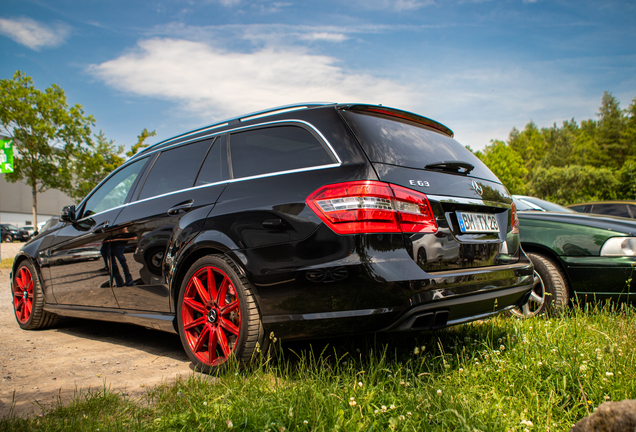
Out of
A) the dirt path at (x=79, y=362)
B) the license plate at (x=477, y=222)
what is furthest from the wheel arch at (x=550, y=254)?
the dirt path at (x=79, y=362)

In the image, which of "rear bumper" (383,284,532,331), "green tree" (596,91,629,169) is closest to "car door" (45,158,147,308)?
→ "rear bumper" (383,284,532,331)

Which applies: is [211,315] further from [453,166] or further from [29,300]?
[29,300]

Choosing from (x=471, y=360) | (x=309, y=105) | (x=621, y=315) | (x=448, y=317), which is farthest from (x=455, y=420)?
(x=621, y=315)

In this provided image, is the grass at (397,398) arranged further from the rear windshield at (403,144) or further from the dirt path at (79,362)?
the rear windshield at (403,144)

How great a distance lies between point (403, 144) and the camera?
9.00ft

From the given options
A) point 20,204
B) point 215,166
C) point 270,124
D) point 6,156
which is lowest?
point 215,166

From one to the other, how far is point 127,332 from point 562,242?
448 centimetres

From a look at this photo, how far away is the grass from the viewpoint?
1915mm

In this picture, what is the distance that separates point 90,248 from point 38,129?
19126 mm

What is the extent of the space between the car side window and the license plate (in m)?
2.91

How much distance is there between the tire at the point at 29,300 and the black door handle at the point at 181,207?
2517 mm

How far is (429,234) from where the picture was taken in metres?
2.40

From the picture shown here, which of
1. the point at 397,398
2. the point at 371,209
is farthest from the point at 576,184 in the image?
the point at 397,398

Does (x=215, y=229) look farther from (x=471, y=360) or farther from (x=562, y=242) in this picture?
(x=562, y=242)
